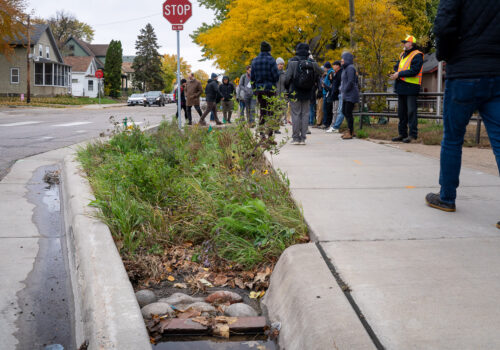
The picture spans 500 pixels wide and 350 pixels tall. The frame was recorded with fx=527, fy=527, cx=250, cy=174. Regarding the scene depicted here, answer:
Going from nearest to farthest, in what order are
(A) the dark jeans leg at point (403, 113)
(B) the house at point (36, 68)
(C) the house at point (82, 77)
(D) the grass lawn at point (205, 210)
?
(D) the grass lawn at point (205, 210), (A) the dark jeans leg at point (403, 113), (B) the house at point (36, 68), (C) the house at point (82, 77)

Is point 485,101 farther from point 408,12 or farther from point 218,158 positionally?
point 408,12

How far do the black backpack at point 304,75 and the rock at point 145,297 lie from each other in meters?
7.17

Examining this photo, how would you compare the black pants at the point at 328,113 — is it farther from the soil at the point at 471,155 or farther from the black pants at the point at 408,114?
the soil at the point at 471,155

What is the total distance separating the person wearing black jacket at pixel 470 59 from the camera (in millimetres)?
4055

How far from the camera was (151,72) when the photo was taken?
310 feet

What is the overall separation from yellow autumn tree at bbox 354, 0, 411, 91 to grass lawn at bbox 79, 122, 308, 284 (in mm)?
10547

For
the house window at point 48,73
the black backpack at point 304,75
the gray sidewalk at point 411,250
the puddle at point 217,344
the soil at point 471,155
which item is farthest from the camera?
the house window at point 48,73

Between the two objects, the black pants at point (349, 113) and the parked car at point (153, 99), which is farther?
the parked car at point (153, 99)

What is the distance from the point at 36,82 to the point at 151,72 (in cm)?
3934

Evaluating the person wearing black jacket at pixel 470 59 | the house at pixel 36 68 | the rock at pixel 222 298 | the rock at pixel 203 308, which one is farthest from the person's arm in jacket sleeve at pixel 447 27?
the house at pixel 36 68

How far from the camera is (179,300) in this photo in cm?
324

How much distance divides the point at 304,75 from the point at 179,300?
729 centimetres

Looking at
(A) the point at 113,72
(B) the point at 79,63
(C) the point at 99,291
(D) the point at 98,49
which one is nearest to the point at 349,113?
(C) the point at 99,291

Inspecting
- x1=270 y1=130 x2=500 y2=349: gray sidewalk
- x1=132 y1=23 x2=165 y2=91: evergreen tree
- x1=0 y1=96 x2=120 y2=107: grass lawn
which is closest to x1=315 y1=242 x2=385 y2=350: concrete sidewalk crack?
x1=270 y1=130 x2=500 y2=349: gray sidewalk
